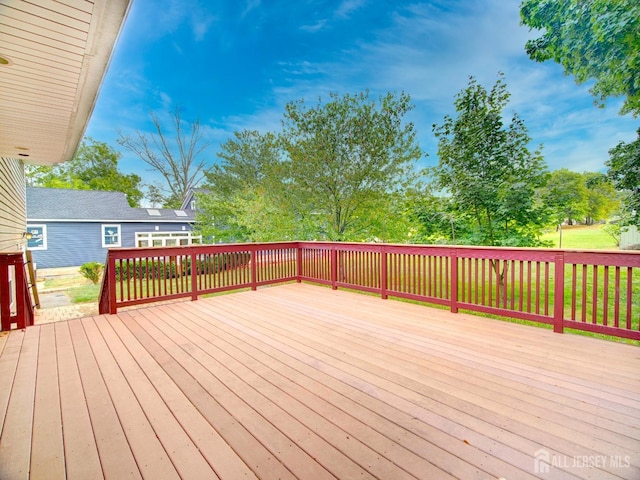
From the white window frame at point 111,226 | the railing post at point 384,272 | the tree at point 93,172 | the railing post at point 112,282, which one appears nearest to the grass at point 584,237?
the railing post at point 384,272

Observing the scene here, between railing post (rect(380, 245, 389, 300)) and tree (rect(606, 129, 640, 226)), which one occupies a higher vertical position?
tree (rect(606, 129, 640, 226))

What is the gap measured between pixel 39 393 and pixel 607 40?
29.7 ft

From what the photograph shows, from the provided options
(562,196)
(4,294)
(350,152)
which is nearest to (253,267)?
(4,294)

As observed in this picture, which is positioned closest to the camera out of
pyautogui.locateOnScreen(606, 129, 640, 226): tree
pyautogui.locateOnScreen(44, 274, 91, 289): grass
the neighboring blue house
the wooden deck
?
the wooden deck

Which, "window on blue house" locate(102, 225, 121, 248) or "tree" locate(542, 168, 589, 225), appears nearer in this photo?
"tree" locate(542, 168, 589, 225)

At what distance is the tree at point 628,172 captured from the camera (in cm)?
537

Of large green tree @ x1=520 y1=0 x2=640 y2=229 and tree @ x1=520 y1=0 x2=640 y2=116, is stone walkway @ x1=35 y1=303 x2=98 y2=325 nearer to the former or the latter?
large green tree @ x1=520 y1=0 x2=640 y2=229

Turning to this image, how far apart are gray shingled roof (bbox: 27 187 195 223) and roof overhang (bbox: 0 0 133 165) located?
41.1ft

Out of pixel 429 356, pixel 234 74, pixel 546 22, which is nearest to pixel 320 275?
pixel 429 356

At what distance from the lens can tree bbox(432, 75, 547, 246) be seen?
555cm

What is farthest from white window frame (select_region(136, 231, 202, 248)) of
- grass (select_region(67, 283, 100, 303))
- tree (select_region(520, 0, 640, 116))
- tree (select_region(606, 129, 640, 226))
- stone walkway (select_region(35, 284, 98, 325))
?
tree (select_region(606, 129, 640, 226))

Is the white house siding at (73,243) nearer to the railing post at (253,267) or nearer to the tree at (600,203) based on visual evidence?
the railing post at (253,267)

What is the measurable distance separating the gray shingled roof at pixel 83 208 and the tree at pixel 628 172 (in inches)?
669

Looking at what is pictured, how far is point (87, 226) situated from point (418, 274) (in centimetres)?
1631
